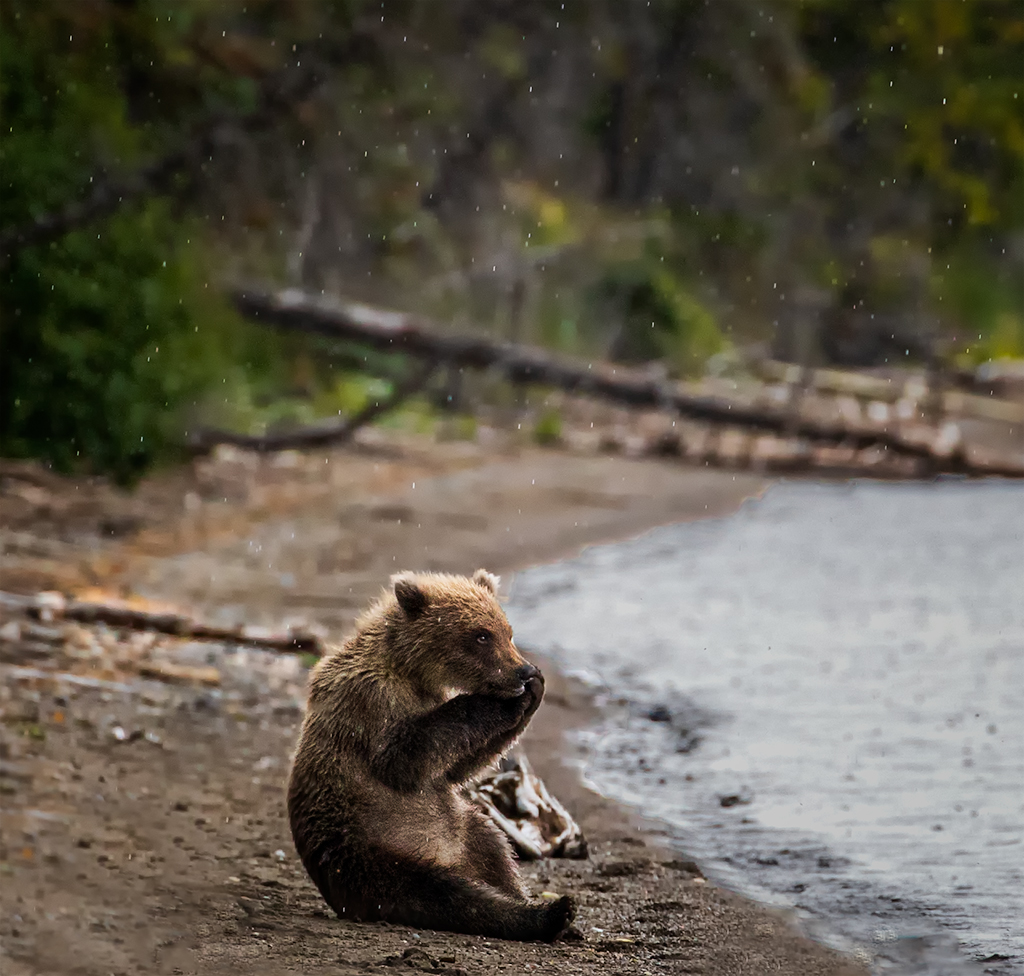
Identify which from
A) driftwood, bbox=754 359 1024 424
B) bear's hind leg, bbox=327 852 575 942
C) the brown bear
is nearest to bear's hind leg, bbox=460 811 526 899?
the brown bear

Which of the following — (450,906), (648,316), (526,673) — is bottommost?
(450,906)

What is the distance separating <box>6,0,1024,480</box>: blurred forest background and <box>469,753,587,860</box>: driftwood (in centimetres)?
865

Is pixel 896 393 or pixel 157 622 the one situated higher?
pixel 896 393

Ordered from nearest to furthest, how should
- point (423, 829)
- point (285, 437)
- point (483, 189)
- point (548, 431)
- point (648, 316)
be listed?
point (423, 829), point (285, 437), point (548, 431), point (483, 189), point (648, 316)

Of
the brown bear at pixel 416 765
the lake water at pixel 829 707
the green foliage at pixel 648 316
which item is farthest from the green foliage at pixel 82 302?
the green foliage at pixel 648 316

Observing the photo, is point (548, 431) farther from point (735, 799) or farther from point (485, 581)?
point (485, 581)

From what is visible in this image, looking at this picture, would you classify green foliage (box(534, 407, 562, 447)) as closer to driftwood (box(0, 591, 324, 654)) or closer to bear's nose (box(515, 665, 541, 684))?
driftwood (box(0, 591, 324, 654))

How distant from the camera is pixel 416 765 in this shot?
5.20m

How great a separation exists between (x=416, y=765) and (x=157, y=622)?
14.7ft

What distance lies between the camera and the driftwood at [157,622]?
9.15m

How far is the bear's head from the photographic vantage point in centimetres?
543

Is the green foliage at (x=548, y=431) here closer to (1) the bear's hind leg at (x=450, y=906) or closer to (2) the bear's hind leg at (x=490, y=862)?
(2) the bear's hind leg at (x=490, y=862)

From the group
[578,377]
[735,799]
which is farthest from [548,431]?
[735,799]

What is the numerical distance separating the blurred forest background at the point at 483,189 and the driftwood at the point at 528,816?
28.4 feet
